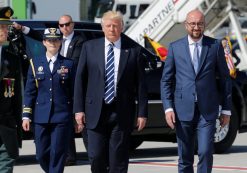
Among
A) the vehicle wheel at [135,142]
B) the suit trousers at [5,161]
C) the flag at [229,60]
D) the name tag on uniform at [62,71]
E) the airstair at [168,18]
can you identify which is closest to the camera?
the suit trousers at [5,161]

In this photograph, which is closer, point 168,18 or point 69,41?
point 69,41

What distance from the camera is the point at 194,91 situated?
338 inches

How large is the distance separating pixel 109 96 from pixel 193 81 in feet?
2.71

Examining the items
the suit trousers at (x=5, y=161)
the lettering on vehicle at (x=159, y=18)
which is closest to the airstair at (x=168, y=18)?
the lettering on vehicle at (x=159, y=18)

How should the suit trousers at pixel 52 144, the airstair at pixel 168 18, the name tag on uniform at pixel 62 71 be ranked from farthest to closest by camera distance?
1. the airstair at pixel 168 18
2. the name tag on uniform at pixel 62 71
3. the suit trousers at pixel 52 144

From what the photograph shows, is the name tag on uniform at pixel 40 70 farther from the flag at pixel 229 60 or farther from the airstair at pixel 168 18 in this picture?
the airstair at pixel 168 18

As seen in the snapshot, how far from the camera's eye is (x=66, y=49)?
1187cm

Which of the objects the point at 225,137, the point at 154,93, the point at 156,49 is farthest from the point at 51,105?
the point at 156,49

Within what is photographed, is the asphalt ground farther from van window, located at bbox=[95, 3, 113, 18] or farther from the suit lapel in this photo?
van window, located at bbox=[95, 3, 113, 18]

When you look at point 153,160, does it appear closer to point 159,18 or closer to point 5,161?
point 5,161

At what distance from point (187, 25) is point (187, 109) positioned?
0.77m

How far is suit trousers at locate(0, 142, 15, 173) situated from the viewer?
803cm

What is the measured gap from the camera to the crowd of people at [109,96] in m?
8.26

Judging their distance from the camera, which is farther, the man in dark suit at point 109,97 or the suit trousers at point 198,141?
the suit trousers at point 198,141
